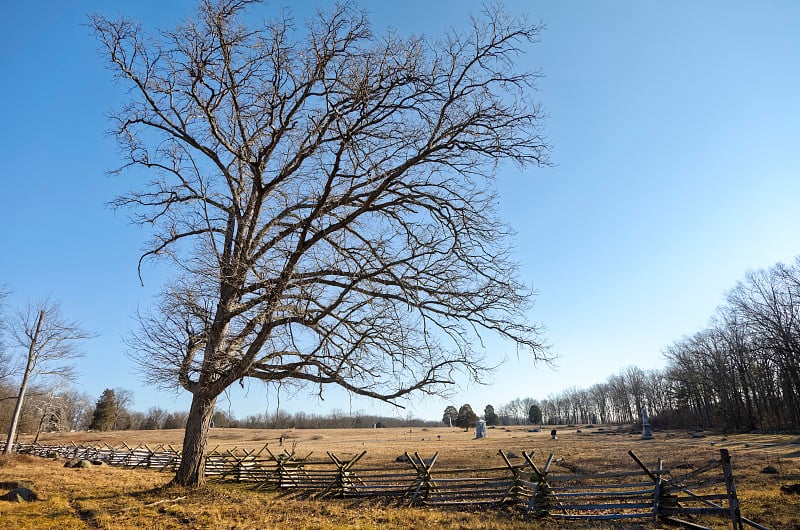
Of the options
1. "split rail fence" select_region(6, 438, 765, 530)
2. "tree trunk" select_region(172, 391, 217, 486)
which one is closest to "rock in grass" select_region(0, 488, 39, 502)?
"tree trunk" select_region(172, 391, 217, 486)

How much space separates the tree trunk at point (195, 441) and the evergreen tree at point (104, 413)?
230 feet

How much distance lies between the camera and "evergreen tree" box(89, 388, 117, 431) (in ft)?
216

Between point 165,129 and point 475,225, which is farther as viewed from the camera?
point 165,129

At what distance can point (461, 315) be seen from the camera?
10.3 m

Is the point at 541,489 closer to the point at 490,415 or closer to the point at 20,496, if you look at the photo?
the point at 20,496

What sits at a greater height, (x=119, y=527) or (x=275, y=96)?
(x=275, y=96)

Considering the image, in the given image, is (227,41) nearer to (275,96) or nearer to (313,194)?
(275,96)

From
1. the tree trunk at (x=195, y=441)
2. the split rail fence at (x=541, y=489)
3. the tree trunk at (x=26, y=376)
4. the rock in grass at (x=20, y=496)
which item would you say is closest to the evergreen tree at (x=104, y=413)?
the tree trunk at (x=26, y=376)

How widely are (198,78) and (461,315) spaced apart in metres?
8.70

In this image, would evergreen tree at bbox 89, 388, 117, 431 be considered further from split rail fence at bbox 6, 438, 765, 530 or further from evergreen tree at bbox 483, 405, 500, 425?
evergreen tree at bbox 483, 405, 500, 425

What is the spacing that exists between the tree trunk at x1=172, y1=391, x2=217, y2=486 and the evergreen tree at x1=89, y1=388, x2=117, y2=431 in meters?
70.1


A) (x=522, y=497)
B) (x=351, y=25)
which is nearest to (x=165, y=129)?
(x=351, y=25)

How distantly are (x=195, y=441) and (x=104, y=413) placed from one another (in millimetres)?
70848

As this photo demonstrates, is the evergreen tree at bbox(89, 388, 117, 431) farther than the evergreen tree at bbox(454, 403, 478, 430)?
No
